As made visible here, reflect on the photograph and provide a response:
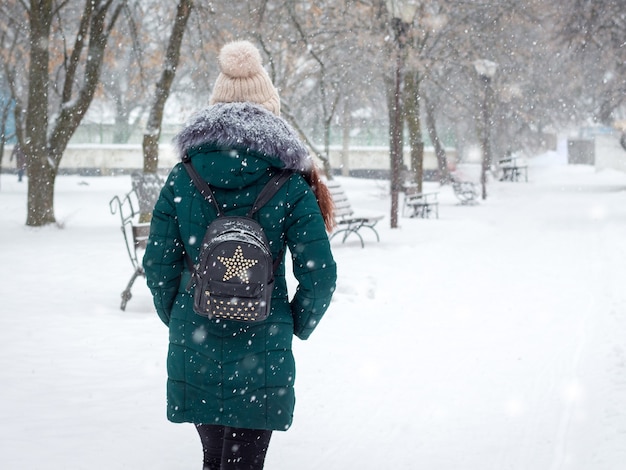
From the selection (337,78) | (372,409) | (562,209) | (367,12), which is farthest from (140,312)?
(337,78)

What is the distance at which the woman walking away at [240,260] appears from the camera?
2949mm

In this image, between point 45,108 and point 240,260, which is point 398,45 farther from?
point 240,260

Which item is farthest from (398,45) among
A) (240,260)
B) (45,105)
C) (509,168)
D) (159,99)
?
(509,168)

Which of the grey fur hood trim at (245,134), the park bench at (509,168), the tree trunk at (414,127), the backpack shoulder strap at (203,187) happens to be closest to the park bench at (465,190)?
the tree trunk at (414,127)

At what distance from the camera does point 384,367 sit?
659cm

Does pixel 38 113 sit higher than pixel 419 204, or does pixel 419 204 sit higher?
pixel 38 113

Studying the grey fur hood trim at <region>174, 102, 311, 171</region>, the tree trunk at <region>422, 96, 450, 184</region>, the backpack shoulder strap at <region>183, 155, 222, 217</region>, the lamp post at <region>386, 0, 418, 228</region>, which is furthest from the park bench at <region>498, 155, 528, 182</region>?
the backpack shoulder strap at <region>183, 155, 222, 217</region>

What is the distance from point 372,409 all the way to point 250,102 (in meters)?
2.93

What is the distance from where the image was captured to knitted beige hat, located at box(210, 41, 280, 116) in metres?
3.11

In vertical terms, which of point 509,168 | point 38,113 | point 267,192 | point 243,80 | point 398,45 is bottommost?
point 267,192

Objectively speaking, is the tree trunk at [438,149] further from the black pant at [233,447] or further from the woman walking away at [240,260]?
the black pant at [233,447]

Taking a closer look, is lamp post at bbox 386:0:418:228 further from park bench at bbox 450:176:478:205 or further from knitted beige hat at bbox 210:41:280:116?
knitted beige hat at bbox 210:41:280:116

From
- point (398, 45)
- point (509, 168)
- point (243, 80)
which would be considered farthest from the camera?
point (509, 168)

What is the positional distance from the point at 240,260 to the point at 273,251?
166 mm
